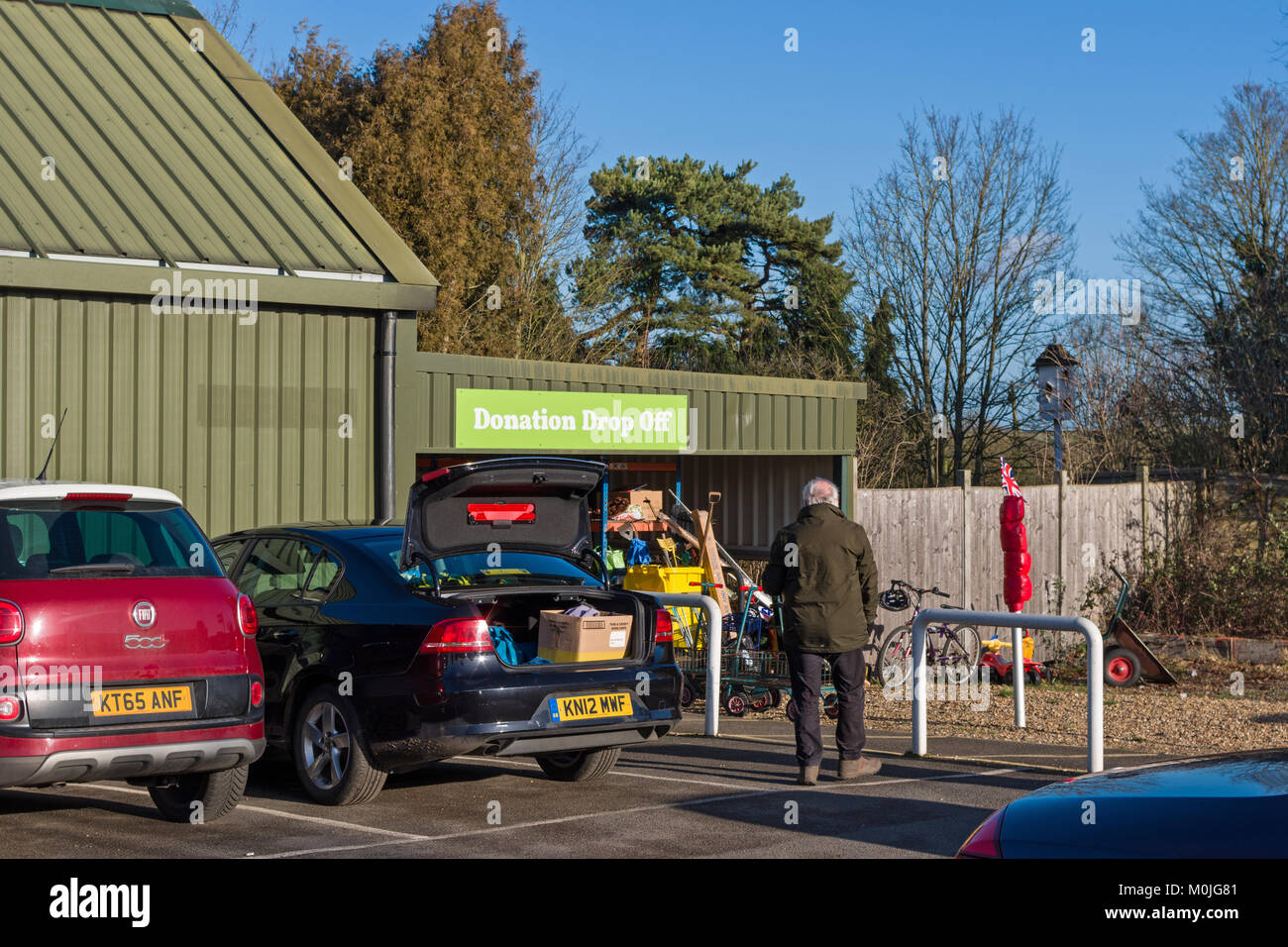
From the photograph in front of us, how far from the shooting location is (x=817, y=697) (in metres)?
8.44

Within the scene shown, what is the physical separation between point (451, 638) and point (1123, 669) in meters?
11.2

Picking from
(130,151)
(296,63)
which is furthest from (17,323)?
(296,63)

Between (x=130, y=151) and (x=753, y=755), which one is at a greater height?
(x=130, y=151)

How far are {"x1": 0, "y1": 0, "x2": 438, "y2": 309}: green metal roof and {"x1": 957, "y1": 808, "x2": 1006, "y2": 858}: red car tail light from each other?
9.46m

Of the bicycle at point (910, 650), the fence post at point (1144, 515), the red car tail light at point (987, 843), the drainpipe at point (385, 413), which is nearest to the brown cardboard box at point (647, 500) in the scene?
the bicycle at point (910, 650)

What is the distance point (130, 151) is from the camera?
1312 cm

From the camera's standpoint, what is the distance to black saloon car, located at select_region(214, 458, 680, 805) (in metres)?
7.38

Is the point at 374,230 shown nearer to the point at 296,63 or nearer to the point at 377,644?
the point at 377,644

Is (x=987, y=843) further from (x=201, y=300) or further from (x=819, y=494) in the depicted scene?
(x=201, y=300)

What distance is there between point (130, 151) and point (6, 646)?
319 inches

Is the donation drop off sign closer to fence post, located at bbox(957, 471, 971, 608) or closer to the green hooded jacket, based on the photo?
fence post, located at bbox(957, 471, 971, 608)

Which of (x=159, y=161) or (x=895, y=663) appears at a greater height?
(x=159, y=161)

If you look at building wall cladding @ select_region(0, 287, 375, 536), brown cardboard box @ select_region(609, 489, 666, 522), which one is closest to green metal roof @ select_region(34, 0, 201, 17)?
building wall cladding @ select_region(0, 287, 375, 536)

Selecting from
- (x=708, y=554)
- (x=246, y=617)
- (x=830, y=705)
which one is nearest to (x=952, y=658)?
(x=708, y=554)
